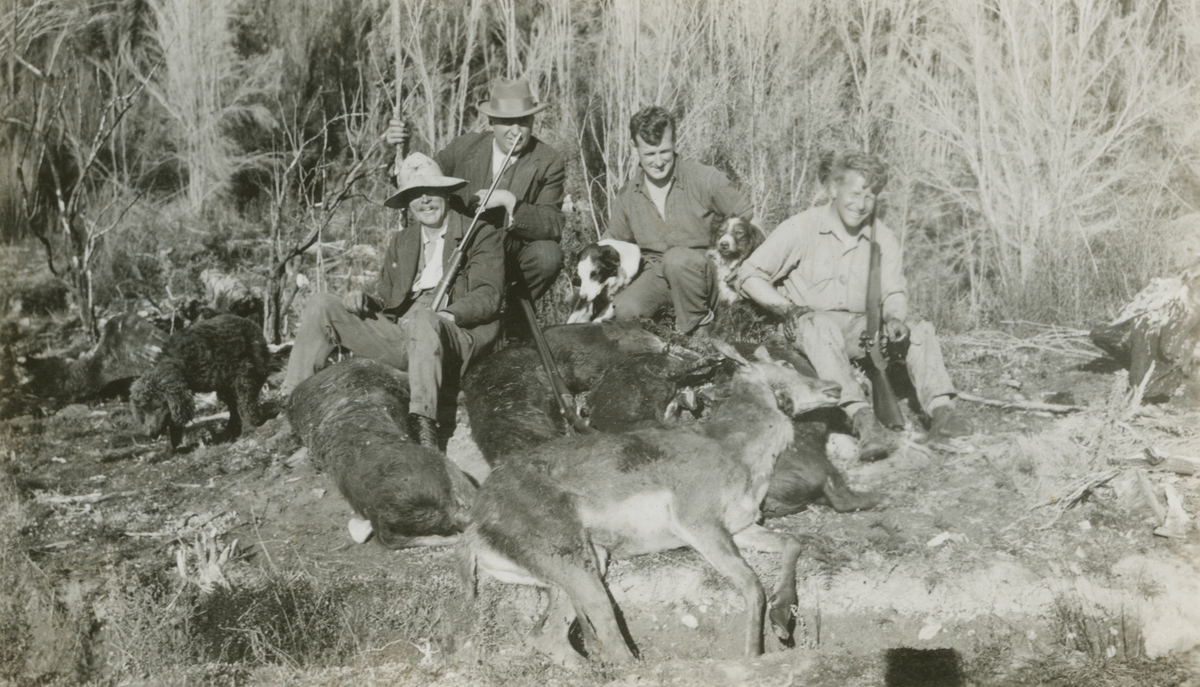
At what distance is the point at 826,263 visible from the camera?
215 inches

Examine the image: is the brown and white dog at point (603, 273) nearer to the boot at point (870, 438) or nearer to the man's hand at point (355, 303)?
the man's hand at point (355, 303)

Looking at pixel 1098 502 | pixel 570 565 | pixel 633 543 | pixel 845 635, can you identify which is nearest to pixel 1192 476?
pixel 1098 502

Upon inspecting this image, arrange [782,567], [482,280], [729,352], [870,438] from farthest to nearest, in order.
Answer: [482,280] < [870,438] < [729,352] < [782,567]

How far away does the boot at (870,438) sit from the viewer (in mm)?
4840

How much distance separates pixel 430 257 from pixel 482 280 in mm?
483

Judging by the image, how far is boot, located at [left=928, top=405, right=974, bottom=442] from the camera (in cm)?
502

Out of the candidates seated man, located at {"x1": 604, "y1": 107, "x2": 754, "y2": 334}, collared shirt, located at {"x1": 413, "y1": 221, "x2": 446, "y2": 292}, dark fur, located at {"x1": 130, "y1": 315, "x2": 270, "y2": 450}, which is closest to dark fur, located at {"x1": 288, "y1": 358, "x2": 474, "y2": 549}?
collared shirt, located at {"x1": 413, "y1": 221, "x2": 446, "y2": 292}

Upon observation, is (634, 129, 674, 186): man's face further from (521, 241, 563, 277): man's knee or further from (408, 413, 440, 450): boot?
(408, 413, 440, 450): boot

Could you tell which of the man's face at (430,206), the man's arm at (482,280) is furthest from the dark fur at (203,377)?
the man's arm at (482,280)

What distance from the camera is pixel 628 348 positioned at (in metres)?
5.52

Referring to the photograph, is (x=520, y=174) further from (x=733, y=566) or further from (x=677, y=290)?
(x=733, y=566)

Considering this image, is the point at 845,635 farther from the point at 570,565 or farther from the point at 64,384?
the point at 64,384

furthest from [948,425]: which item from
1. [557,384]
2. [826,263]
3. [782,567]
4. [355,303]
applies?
[355,303]

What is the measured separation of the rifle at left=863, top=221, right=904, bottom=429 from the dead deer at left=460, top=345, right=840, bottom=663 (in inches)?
58.4
